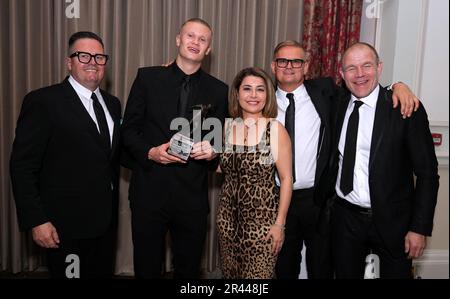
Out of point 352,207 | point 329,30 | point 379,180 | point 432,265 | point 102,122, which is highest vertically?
point 329,30

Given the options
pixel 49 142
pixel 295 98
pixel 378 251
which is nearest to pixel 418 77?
pixel 295 98

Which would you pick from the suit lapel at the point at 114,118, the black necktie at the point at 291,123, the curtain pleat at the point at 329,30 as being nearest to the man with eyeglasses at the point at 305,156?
the black necktie at the point at 291,123

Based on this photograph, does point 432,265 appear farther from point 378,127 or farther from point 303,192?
point 378,127

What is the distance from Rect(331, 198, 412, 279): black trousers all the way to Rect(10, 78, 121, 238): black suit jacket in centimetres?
124

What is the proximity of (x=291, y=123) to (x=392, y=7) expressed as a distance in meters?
1.52

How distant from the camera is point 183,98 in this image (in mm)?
2084

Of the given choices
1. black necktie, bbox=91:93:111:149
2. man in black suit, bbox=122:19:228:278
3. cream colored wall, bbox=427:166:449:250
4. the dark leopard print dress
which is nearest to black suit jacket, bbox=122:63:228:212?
man in black suit, bbox=122:19:228:278

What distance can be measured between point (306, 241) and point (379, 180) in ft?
2.04

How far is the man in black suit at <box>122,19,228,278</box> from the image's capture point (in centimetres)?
204

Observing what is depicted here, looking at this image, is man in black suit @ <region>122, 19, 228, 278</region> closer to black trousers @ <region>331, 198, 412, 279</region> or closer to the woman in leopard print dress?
the woman in leopard print dress

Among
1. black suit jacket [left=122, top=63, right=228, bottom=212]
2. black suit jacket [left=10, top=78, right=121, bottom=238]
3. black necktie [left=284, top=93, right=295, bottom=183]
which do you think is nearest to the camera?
black suit jacket [left=10, top=78, right=121, bottom=238]

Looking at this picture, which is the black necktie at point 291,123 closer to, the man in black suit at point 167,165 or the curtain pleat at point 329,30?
the man in black suit at point 167,165

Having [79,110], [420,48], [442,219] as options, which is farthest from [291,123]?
[442,219]
